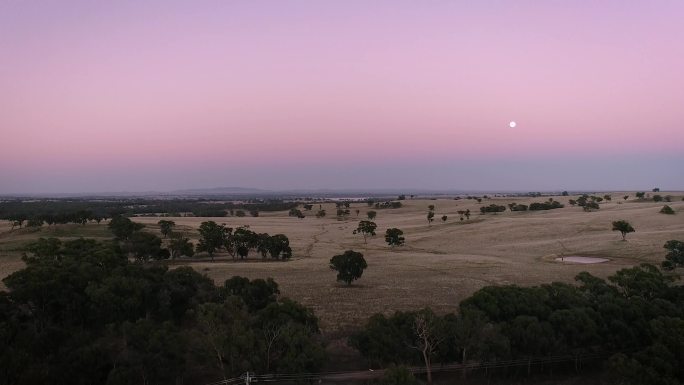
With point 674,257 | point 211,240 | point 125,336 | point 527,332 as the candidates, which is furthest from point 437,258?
point 125,336

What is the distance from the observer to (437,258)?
213ft

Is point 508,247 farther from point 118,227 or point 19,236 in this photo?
point 19,236

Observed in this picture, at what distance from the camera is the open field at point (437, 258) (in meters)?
39.7

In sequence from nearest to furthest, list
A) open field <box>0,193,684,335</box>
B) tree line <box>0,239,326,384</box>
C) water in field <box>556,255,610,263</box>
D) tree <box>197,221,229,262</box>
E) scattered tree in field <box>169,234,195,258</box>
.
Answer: tree line <box>0,239,326,384</box>, open field <box>0,193,684,335</box>, water in field <box>556,255,610,263</box>, scattered tree in field <box>169,234,195,258</box>, tree <box>197,221,229,262</box>

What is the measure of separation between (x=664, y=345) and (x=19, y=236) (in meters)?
96.2

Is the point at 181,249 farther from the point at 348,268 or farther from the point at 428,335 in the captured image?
the point at 428,335

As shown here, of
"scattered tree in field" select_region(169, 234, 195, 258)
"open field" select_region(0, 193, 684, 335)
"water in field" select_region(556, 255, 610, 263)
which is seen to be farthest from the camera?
"scattered tree in field" select_region(169, 234, 195, 258)

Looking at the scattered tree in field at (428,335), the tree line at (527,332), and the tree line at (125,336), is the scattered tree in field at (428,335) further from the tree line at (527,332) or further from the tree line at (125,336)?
the tree line at (125,336)

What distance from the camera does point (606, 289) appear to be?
29.8 m

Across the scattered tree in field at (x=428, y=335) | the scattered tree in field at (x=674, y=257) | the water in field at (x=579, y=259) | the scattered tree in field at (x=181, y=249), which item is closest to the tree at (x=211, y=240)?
the scattered tree in field at (x=181, y=249)

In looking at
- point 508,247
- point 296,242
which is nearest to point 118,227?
point 296,242

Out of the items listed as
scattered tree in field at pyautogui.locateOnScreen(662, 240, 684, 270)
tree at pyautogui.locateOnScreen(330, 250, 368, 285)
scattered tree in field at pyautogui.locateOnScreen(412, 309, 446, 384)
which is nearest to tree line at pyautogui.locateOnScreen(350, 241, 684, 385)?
scattered tree in field at pyautogui.locateOnScreen(412, 309, 446, 384)

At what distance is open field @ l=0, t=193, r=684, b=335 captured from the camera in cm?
3971

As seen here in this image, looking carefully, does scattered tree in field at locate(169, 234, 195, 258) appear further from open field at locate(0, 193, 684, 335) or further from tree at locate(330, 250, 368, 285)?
tree at locate(330, 250, 368, 285)
